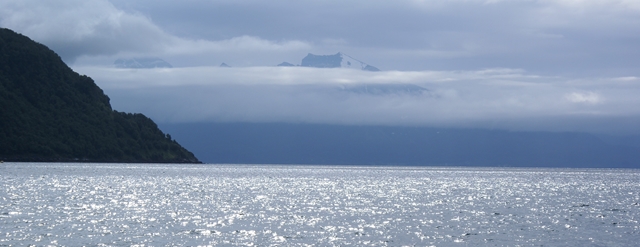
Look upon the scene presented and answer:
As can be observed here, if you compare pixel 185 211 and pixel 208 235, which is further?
pixel 185 211

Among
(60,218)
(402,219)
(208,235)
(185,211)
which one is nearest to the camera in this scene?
(208,235)

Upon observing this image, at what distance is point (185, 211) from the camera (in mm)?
88750

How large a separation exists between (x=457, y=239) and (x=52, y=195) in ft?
240

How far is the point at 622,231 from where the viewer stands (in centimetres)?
7300

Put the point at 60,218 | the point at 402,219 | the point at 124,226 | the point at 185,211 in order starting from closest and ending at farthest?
the point at 124,226 → the point at 60,218 → the point at 402,219 → the point at 185,211

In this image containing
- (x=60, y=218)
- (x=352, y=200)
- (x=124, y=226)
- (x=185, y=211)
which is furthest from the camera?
(x=352, y=200)

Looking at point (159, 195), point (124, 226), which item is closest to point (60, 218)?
point (124, 226)

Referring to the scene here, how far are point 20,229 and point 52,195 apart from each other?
2026 inches

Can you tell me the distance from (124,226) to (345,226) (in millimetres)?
21208

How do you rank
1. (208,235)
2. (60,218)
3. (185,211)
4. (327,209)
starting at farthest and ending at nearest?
(327,209), (185,211), (60,218), (208,235)

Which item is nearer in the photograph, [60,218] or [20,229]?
[20,229]

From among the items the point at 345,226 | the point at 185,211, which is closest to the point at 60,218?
the point at 185,211

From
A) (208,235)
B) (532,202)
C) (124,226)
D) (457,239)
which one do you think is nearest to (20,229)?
(124,226)

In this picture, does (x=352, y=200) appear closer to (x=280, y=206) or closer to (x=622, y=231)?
(x=280, y=206)
